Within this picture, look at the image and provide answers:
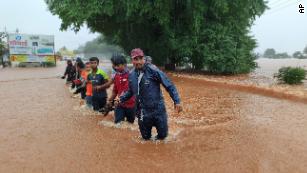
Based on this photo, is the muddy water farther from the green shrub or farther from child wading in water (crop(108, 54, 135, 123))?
the green shrub

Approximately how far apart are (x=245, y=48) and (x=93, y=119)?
54.3 ft

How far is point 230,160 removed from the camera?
595cm

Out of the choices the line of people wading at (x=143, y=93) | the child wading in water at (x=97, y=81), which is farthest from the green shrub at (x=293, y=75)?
the line of people wading at (x=143, y=93)

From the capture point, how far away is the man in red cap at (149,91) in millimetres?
6109

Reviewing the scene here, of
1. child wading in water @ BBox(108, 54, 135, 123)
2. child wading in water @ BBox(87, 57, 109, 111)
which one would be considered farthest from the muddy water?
child wading in water @ BBox(87, 57, 109, 111)

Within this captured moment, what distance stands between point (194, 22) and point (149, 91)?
16433mm

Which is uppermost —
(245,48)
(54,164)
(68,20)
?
(68,20)

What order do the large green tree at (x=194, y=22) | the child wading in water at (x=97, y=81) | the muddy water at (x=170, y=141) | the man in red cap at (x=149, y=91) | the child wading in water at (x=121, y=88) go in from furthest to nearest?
the large green tree at (x=194, y=22), the child wading in water at (x=97, y=81), the child wading in water at (x=121, y=88), the man in red cap at (x=149, y=91), the muddy water at (x=170, y=141)

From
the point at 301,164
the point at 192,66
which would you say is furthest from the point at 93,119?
the point at 192,66

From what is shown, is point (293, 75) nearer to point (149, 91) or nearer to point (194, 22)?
point (194, 22)

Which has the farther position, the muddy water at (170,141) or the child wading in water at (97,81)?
the child wading in water at (97,81)

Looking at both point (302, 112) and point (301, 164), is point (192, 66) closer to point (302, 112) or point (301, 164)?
point (302, 112)

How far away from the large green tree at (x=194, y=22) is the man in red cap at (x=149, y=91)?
15.5 metres

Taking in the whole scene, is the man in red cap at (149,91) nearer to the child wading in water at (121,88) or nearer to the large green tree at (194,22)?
the child wading in water at (121,88)
